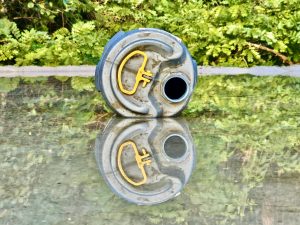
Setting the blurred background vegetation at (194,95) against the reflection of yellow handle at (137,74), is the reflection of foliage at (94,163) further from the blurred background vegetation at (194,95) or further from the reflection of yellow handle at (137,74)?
the reflection of yellow handle at (137,74)

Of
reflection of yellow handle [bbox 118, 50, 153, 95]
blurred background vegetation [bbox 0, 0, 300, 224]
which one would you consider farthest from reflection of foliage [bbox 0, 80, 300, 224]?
reflection of yellow handle [bbox 118, 50, 153, 95]

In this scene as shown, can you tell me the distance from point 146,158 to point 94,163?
0.30 metres

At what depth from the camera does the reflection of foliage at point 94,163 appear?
3.26m

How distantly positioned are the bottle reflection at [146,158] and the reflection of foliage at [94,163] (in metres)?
0.07

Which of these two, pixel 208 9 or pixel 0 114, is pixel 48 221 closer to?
pixel 0 114

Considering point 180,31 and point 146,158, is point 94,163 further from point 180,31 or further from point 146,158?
point 180,31

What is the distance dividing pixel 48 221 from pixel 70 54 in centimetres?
753

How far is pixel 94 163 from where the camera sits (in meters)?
4.36

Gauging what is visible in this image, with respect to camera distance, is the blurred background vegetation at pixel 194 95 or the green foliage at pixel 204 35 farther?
the green foliage at pixel 204 35

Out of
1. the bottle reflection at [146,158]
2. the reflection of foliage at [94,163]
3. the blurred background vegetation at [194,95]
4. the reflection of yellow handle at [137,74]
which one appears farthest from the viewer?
the reflection of yellow handle at [137,74]

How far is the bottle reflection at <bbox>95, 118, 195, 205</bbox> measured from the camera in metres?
3.72

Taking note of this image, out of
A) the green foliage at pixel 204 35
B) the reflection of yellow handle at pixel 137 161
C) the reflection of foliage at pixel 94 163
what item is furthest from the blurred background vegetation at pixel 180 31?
the reflection of yellow handle at pixel 137 161

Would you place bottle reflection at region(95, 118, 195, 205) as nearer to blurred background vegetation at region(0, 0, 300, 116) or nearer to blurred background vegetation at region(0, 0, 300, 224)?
blurred background vegetation at region(0, 0, 300, 224)

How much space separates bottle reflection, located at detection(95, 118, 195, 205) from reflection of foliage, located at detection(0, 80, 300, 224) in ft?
0.23
